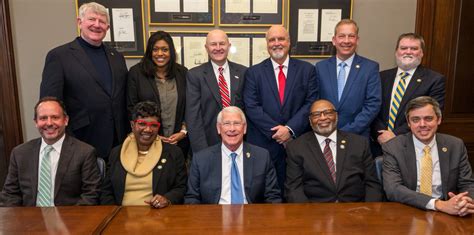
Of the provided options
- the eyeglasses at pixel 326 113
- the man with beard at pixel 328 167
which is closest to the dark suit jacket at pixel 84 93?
the man with beard at pixel 328 167

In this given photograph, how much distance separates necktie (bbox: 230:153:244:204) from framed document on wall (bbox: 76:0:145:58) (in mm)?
1830

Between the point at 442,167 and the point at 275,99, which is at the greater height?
the point at 275,99

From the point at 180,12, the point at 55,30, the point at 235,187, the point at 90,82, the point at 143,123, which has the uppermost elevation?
the point at 180,12

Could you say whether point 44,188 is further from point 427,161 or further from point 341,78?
point 427,161

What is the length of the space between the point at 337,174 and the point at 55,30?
9.46 feet

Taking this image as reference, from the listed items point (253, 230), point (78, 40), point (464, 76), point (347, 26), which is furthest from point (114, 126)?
point (464, 76)

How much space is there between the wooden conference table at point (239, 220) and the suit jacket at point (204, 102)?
961 mm

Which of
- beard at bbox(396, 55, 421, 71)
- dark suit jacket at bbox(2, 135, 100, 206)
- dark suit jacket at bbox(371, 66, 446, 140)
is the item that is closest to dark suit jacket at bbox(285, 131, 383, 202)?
dark suit jacket at bbox(371, 66, 446, 140)

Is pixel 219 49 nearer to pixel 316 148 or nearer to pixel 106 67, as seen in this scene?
pixel 106 67

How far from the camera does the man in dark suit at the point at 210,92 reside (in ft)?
9.14

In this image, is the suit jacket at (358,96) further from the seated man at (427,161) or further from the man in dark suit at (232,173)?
the man in dark suit at (232,173)

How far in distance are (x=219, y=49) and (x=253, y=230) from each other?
159 centimetres

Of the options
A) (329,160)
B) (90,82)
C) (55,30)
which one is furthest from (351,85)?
(55,30)

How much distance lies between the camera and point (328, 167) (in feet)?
7.68
